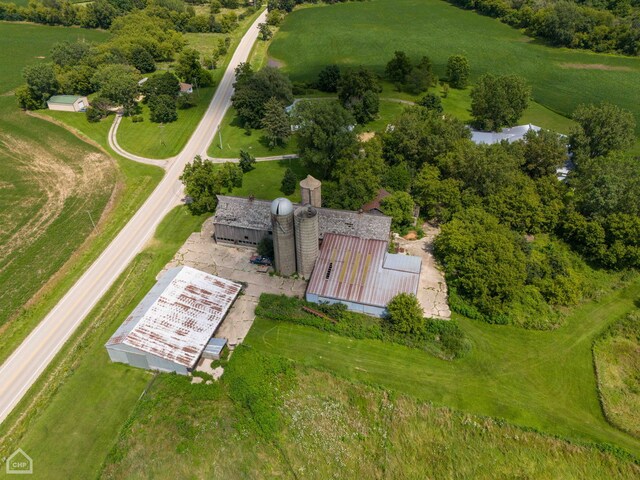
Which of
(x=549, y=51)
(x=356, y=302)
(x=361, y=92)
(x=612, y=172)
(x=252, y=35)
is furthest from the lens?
(x=252, y=35)

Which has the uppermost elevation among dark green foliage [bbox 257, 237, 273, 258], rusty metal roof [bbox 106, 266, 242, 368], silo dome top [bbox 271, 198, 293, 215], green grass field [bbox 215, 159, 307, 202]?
silo dome top [bbox 271, 198, 293, 215]

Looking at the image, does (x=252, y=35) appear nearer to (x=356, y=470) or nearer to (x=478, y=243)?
(x=478, y=243)

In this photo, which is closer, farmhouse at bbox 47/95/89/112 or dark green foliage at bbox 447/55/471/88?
farmhouse at bbox 47/95/89/112

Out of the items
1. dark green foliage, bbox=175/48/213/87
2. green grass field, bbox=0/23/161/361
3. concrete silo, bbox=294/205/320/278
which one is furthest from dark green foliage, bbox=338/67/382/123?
concrete silo, bbox=294/205/320/278

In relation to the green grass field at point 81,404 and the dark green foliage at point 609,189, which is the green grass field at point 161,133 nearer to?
the green grass field at point 81,404

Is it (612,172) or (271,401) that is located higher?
(612,172)

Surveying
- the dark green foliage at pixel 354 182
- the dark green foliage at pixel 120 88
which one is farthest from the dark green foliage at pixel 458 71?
the dark green foliage at pixel 120 88

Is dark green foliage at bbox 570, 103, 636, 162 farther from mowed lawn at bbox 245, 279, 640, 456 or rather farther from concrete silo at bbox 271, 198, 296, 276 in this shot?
concrete silo at bbox 271, 198, 296, 276

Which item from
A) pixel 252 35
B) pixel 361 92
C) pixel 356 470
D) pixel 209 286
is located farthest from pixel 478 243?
pixel 252 35
